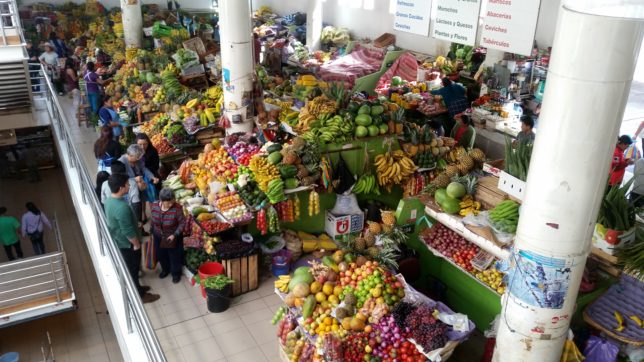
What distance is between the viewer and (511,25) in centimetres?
673

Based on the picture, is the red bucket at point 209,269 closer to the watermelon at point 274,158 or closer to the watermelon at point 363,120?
the watermelon at point 274,158

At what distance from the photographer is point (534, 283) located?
13.1ft

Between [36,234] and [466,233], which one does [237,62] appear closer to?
[466,233]

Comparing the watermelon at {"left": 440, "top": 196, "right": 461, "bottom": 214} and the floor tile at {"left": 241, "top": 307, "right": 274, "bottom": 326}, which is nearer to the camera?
the watermelon at {"left": 440, "top": 196, "right": 461, "bottom": 214}

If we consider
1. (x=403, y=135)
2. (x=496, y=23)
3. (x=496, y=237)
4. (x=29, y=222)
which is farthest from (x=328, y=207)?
(x=29, y=222)

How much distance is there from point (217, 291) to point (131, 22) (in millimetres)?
9401

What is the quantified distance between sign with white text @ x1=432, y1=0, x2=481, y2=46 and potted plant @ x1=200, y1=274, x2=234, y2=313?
4513mm

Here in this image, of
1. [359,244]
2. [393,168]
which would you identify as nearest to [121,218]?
[359,244]

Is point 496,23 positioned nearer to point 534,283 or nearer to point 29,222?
point 534,283

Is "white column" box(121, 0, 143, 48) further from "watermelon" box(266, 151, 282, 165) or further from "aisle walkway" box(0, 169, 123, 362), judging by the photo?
"watermelon" box(266, 151, 282, 165)

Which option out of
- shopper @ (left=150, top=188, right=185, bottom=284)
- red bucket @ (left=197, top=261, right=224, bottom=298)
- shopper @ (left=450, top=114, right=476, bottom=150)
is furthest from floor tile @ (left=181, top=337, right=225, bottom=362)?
shopper @ (left=450, top=114, right=476, bottom=150)

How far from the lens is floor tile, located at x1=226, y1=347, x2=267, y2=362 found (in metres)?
5.51

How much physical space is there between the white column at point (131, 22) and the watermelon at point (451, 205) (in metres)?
10.0

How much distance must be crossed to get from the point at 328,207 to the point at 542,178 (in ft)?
12.7
